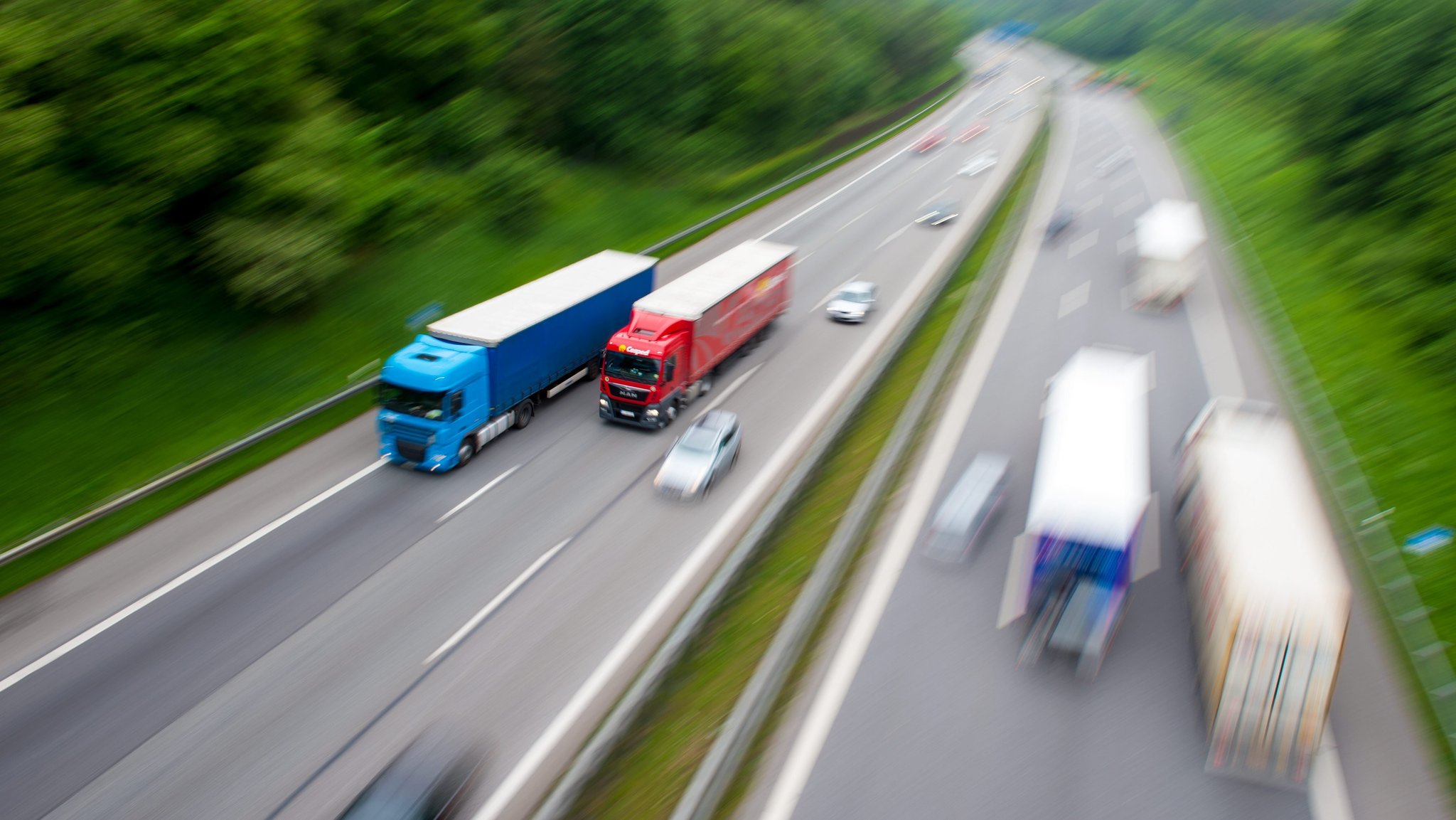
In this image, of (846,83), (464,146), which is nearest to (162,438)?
(464,146)

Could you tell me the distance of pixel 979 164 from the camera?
197ft

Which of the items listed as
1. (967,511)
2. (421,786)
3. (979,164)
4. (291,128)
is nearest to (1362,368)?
(967,511)

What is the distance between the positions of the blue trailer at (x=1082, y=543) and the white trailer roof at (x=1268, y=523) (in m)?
1.43

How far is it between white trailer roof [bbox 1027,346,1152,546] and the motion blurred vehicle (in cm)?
145

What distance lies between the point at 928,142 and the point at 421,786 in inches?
2536

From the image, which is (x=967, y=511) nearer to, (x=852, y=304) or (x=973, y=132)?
(x=852, y=304)

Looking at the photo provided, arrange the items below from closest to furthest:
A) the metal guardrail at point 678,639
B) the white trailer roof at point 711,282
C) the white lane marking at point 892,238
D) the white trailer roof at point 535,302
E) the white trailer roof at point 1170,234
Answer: the metal guardrail at point 678,639 → the white trailer roof at point 535,302 → the white trailer roof at point 711,282 → the white trailer roof at point 1170,234 → the white lane marking at point 892,238

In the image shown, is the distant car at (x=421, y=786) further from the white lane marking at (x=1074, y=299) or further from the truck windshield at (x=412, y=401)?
the white lane marking at (x=1074, y=299)

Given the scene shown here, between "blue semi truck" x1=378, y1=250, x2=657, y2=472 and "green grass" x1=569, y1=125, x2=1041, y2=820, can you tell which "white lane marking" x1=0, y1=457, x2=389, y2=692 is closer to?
"blue semi truck" x1=378, y1=250, x2=657, y2=472

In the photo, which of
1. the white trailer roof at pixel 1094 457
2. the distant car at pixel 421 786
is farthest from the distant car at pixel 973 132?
the distant car at pixel 421 786

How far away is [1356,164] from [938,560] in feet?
104

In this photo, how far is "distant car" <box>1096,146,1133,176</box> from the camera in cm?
5950

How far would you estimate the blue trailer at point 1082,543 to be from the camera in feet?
49.4

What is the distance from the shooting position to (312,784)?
13.2 metres
